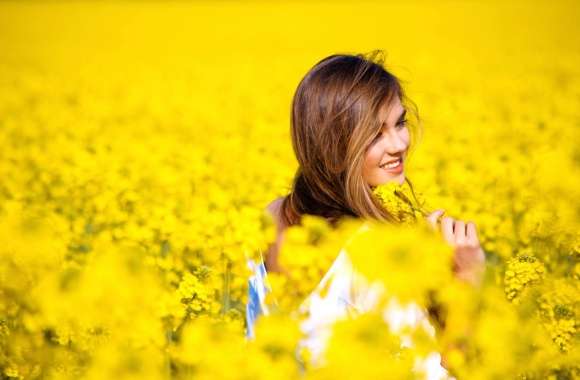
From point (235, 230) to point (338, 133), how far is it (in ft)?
2.42

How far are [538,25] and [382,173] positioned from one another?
1825cm

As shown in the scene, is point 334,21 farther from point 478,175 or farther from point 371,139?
point 371,139

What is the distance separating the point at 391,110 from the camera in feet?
8.17

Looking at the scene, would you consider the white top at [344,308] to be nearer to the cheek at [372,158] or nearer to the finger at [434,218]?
the finger at [434,218]

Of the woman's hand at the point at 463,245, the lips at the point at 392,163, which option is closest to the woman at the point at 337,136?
the lips at the point at 392,163

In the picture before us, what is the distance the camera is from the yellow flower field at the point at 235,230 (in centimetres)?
183

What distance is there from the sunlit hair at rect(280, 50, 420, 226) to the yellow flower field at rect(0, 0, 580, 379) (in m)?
0.17

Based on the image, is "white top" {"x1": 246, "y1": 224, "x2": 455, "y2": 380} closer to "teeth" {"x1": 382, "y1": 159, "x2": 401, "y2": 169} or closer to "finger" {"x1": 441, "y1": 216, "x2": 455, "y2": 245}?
"finger" {"x1": 441, "y1": 216, "x2": 455, "y2": 245}

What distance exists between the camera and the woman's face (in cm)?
251

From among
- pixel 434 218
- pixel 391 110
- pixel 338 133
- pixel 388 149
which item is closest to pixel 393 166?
pixel 388 149

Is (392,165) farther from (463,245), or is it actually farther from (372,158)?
(463,245)

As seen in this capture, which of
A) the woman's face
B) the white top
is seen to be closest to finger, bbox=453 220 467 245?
the white top


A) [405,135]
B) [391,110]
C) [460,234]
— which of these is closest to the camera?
[460,234]

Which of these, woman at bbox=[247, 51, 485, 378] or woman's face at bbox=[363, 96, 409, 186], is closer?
woman at bbox=[247, 51, 485, 378]
